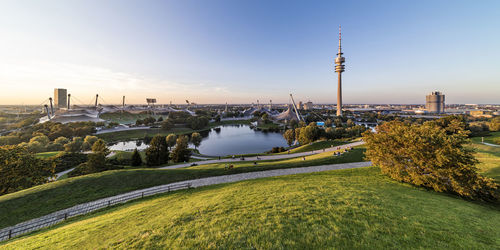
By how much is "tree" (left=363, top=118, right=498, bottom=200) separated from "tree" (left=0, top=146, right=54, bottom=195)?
32.7 m

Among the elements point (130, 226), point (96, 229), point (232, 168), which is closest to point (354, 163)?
point (232, 168)

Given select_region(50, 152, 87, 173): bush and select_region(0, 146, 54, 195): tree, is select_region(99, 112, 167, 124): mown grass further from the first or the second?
select_region(0, 146, 54, 195): tree

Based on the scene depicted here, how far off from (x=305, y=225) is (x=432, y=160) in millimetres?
10738

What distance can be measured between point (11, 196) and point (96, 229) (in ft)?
39.9

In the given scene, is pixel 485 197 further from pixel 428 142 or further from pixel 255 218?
pixel 255 218

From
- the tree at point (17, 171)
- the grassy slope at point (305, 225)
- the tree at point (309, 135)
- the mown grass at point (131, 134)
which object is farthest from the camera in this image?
the mown grass at point (131, 134)

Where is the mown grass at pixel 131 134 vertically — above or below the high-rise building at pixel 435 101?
below

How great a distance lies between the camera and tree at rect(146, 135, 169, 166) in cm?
2931

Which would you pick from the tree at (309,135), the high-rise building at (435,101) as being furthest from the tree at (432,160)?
the high-rise building at (435,101)

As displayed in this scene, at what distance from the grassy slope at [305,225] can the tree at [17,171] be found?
13978 mm

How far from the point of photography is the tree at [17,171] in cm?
1544

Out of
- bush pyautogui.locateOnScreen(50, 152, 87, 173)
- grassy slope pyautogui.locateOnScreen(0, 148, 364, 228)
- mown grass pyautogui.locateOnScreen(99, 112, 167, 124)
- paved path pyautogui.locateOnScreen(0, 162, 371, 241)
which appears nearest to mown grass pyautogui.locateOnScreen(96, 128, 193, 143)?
bush pyautogui.locateOnScreen(50, 152, 87, 173)

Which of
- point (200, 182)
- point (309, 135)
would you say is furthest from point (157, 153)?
point (309, 135)

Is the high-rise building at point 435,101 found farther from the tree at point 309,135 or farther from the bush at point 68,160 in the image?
the bush at point 68,160
